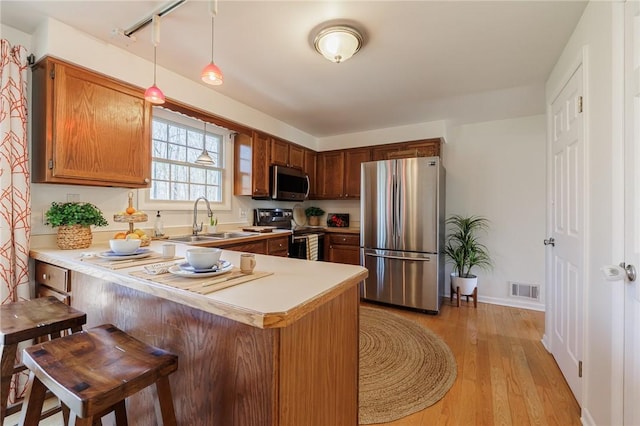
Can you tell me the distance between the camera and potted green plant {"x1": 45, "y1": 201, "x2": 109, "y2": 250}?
71.3 inches

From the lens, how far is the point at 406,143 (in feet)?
12.5

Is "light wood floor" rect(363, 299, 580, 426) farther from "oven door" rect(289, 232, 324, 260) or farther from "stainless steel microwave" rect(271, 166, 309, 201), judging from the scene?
"stainless steel microwave" rect(271, 166, 309, 201)

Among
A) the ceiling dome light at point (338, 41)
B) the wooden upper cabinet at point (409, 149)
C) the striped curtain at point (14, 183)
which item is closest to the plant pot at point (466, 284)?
Answer: the wooden upper cabinet at point (409, 149)

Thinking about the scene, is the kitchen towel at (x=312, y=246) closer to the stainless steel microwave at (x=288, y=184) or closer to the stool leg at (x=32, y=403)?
the stainless steel microwave at (x=288, y=184)

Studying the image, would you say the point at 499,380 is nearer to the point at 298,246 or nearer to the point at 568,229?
the point at 568,229

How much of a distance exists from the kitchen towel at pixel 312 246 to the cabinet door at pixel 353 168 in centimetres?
97

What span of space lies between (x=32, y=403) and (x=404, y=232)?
3.06 meters

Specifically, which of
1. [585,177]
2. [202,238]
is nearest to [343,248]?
[202,238]

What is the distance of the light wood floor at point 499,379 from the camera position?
1562mm

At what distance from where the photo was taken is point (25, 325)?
3.86ft

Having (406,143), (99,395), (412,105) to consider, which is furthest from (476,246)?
(99,395)

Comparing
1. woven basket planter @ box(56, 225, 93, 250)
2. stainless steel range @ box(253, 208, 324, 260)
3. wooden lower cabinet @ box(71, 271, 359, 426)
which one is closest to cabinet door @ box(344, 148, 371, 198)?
stainless steel range @ box(253, 208, 324, 260)

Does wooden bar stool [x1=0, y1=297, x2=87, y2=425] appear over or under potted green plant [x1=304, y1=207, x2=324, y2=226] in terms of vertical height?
under

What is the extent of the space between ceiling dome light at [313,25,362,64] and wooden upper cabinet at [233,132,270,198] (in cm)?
165
